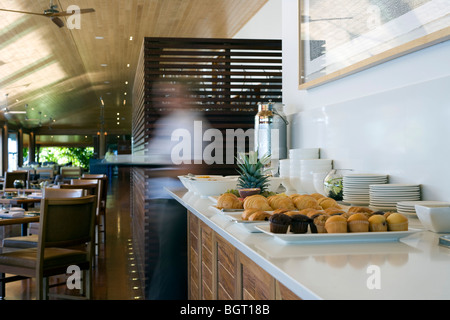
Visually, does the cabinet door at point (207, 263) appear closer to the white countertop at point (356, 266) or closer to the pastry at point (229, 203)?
the pastry at point (229, 203)

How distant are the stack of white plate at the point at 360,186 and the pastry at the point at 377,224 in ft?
2.69

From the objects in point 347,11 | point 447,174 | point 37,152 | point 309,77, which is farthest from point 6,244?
point 37,152

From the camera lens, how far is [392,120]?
2.16 metres

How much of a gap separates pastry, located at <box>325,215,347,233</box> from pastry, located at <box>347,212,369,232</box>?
0.02 m

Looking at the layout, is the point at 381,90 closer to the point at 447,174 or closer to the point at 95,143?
the point at 447,174

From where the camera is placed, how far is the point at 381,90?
2326mm

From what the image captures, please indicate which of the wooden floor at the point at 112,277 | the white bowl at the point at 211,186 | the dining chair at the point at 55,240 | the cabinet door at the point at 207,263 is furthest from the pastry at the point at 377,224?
the wooden floor at the point at 112,277

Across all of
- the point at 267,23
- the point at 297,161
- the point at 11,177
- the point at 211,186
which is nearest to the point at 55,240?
the point at 211,186

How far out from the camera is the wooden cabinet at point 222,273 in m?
1.29

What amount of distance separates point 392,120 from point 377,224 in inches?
38.2

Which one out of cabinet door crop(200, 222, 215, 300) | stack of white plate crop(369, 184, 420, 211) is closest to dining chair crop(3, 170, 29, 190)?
cabinet door crop(200, 222, 215, 300)

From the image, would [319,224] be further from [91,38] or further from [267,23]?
[91,38]

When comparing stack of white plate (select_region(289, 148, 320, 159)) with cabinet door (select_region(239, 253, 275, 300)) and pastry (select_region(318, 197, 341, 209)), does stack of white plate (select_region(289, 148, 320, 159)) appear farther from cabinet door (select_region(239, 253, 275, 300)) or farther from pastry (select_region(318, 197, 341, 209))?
cabinet door (select_region(239, 253, 275, 300))

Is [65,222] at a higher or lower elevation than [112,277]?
higher
